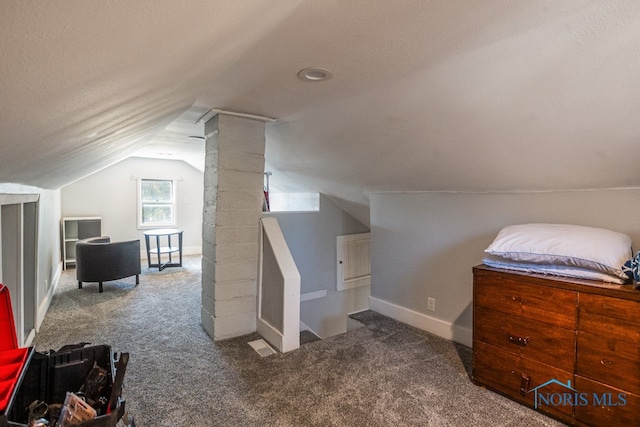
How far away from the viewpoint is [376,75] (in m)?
1.92

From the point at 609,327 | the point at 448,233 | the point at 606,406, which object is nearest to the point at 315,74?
the point at 448,233

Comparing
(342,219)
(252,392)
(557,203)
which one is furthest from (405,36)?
(342,219)

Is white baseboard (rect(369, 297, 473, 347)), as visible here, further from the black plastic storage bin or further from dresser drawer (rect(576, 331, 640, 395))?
the black plastic storage bin

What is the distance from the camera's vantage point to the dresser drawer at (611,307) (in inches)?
65.7

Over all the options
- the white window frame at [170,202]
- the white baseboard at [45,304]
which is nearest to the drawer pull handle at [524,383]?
the white baseboard at [45,304]

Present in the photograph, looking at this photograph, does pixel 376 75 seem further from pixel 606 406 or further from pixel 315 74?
pixel 606 406

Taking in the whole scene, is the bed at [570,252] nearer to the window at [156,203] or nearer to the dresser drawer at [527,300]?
the dresser drawer at [527,300]

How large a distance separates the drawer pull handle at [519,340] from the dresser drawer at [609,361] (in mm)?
250

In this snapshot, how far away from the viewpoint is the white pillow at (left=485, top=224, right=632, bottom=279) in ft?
6.15

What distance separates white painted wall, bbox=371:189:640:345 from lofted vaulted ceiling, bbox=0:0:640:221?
16cm

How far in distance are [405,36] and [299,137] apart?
1.87 meters

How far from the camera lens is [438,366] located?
2.56 m

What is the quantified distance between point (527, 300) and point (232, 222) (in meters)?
2.30

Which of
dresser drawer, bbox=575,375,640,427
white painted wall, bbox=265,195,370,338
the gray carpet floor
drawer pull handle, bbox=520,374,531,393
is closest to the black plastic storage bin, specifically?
the gray carpet floor
